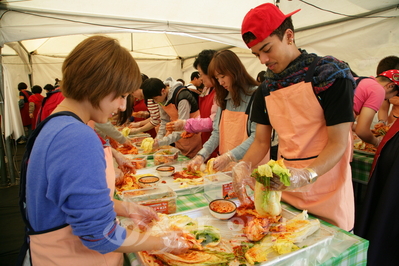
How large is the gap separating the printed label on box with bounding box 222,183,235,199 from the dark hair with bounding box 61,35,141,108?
3.88 feet

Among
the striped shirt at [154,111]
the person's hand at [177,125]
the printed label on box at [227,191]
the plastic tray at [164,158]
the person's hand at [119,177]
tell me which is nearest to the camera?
the printed label on box at [227,191]

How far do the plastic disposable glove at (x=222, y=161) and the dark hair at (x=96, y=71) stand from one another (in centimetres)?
142

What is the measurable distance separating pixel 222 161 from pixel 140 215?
43.0 inches

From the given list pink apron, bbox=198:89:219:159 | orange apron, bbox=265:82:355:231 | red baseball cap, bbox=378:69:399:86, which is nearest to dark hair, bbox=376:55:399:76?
red baseball cap, bbox=378:69:399:86

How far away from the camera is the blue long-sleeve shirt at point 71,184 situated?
92 cm

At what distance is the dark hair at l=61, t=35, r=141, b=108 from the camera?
1.05 m

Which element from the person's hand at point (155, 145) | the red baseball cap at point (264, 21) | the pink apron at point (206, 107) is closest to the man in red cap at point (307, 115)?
the red baseball cap at point (264, 21)

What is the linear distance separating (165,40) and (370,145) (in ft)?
28.4

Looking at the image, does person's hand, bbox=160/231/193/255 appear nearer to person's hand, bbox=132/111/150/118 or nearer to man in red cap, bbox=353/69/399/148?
man in red cap, bbox=353/69/399/148

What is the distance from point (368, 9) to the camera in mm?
3928

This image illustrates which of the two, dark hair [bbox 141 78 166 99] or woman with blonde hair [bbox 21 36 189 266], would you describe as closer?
woman with blonde hair [bbox 21 36 189 266]

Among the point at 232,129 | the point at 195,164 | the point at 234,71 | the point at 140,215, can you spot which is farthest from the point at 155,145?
the point at 140,215

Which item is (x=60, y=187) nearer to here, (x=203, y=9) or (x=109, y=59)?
(x=109, y=59)

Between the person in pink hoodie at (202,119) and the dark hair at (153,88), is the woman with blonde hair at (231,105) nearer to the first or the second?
the person in pink hoodie at (202,119)
